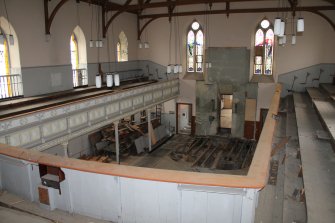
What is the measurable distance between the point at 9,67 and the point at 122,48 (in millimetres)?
9088

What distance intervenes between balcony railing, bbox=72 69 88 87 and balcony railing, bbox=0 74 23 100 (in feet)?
11.4

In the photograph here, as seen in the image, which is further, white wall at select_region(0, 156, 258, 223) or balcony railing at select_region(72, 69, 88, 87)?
balcony railing at select_region(72, 69, 88, 87)

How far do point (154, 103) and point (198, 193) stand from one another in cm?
1449

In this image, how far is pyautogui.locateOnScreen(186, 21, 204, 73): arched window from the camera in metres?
20.8

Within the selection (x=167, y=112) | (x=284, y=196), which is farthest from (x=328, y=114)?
(x=167, y=112)

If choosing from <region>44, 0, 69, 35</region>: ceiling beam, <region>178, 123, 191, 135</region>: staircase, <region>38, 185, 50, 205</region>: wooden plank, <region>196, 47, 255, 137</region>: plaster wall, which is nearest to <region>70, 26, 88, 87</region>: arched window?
<region>44, 0, 69, 35</region>: ceiling beam

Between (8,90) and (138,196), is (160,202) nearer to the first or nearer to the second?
(138,196)

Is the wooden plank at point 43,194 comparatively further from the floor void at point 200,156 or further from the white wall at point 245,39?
the white wall at point 245,39

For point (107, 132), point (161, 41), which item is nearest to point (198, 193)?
point (107, 132)

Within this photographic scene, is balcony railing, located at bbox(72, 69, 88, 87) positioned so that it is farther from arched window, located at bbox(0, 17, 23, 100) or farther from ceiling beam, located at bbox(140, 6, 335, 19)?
ceiling beam, located at bbox(140, 6, 335, 19)

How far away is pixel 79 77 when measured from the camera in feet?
53.8

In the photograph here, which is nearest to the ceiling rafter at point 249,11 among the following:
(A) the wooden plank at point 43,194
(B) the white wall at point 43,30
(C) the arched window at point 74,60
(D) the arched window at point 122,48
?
(D) the arched window at point 122,48

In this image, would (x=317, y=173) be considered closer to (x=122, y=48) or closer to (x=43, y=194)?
(x=43, y=194)

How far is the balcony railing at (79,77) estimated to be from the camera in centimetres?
1622
